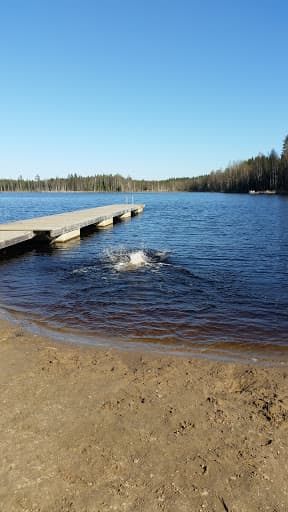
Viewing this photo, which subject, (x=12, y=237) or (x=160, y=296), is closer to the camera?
(x=160, y=296)

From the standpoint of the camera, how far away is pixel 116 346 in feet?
23.6

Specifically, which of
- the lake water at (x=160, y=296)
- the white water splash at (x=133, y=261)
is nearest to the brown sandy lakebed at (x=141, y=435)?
the lake water at (x=160, y=296)

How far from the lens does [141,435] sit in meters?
4.18

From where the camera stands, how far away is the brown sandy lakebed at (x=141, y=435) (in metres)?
3.29

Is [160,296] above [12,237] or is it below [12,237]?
below

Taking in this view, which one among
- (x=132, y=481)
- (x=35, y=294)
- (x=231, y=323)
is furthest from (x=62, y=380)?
(x=35, y=294)

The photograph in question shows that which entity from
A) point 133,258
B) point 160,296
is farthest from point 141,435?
point 133,258

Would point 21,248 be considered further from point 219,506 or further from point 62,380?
point 219,506

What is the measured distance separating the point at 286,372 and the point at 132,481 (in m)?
3.66

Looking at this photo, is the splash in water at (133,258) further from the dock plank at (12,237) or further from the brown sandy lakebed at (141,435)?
the brown sandy lakebed at (141,435)

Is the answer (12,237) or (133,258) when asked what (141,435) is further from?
(12,237)

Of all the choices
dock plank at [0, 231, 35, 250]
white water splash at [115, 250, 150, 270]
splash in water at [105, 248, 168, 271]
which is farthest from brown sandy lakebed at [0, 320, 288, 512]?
dock plank at [0, 231, 35, 250]

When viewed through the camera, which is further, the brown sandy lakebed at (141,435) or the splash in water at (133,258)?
the splash in water at (133,258)

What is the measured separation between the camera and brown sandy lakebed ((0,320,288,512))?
10.8 ft
